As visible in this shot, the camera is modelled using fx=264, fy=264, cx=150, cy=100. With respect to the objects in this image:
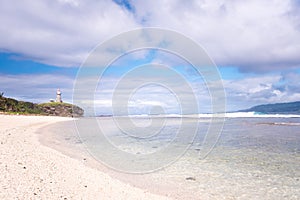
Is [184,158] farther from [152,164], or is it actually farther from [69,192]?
[69,192]

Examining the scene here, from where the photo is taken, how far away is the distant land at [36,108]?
82406mm

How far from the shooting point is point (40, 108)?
117 m

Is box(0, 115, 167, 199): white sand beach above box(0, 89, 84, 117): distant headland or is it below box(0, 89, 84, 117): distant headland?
below

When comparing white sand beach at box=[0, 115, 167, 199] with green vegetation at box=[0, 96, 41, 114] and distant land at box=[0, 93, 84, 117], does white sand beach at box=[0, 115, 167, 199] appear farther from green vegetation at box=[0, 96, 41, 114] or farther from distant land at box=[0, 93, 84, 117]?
green vegetation at box=[0, 96, 41, 114]

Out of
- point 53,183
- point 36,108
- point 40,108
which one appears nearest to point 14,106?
point 36,108

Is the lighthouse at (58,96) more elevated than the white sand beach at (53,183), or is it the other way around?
the lighthouse at (58,96)

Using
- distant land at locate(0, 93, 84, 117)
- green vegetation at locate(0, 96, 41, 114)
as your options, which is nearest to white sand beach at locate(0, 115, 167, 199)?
distant land at locate(0, 93, 84, 117)

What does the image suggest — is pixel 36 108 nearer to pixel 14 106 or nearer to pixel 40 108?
pixel 40 108

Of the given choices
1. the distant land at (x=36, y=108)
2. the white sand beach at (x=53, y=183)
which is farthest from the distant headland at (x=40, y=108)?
the white sand beach at (x=53, y=183)

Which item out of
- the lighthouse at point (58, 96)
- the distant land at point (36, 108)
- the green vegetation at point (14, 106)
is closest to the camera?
the green vegetation at point (14, 106)

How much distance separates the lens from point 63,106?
134m

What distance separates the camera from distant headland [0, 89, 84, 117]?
82662 mm

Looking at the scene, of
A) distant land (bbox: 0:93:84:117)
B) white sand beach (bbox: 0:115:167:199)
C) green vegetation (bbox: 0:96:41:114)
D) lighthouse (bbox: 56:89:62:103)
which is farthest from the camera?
lighthouse (bbox: 56:89:62:103)

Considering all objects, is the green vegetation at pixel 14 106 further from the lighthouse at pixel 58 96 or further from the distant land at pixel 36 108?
the lighthouse at pixel 58 96
